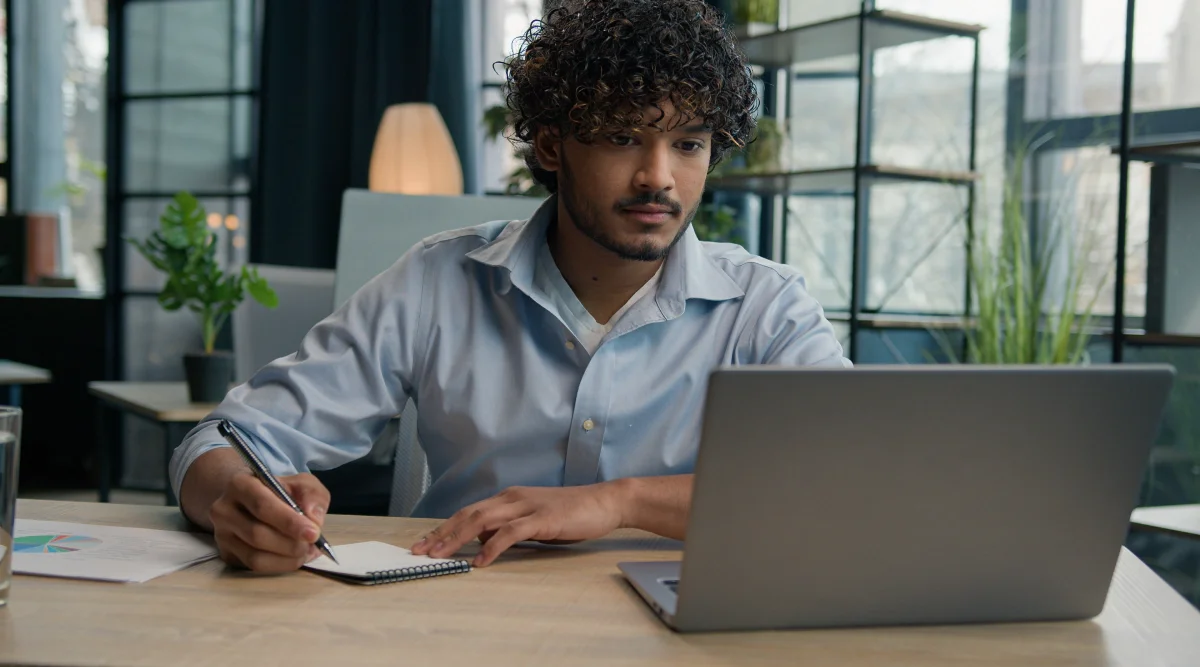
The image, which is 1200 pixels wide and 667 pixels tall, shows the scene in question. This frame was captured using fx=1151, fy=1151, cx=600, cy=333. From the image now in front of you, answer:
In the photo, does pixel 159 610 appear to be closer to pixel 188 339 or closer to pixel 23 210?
pixel 188 339

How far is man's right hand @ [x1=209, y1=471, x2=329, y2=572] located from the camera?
0.93 m

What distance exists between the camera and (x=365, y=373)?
4.67ft

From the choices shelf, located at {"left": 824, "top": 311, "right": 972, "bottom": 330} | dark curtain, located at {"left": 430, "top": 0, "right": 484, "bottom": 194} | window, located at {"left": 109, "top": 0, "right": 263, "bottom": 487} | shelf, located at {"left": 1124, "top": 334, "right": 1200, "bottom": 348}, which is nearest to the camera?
shelf, located at {"left": 1124, "top": 334, "right": 1200, "bottom": 348}

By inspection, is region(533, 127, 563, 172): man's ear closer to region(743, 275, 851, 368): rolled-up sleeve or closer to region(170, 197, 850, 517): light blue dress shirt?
region(170, 197, 850, 517): light blue dress shirt

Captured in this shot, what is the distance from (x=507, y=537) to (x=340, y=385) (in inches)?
18.7

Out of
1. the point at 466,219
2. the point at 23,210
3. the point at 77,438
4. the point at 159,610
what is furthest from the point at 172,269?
the point at 23,210

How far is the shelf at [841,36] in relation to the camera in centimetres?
292

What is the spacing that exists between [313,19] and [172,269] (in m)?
2.14

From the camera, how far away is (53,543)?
1.04 metres

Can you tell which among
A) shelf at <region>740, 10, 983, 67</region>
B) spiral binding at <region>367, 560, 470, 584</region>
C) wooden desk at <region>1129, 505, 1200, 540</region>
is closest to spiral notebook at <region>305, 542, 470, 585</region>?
spiral binding at <region>367, 560, 470, 584</region>

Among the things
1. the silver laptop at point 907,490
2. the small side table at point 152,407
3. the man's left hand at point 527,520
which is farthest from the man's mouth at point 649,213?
the small side table at point 152,407

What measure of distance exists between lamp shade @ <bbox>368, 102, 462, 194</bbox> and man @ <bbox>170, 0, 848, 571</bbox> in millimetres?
2691

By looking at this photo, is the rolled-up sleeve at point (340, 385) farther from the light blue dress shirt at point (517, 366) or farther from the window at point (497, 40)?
the window at point (497, 40)

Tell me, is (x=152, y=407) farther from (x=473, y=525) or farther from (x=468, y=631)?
(x=468, y=631)
